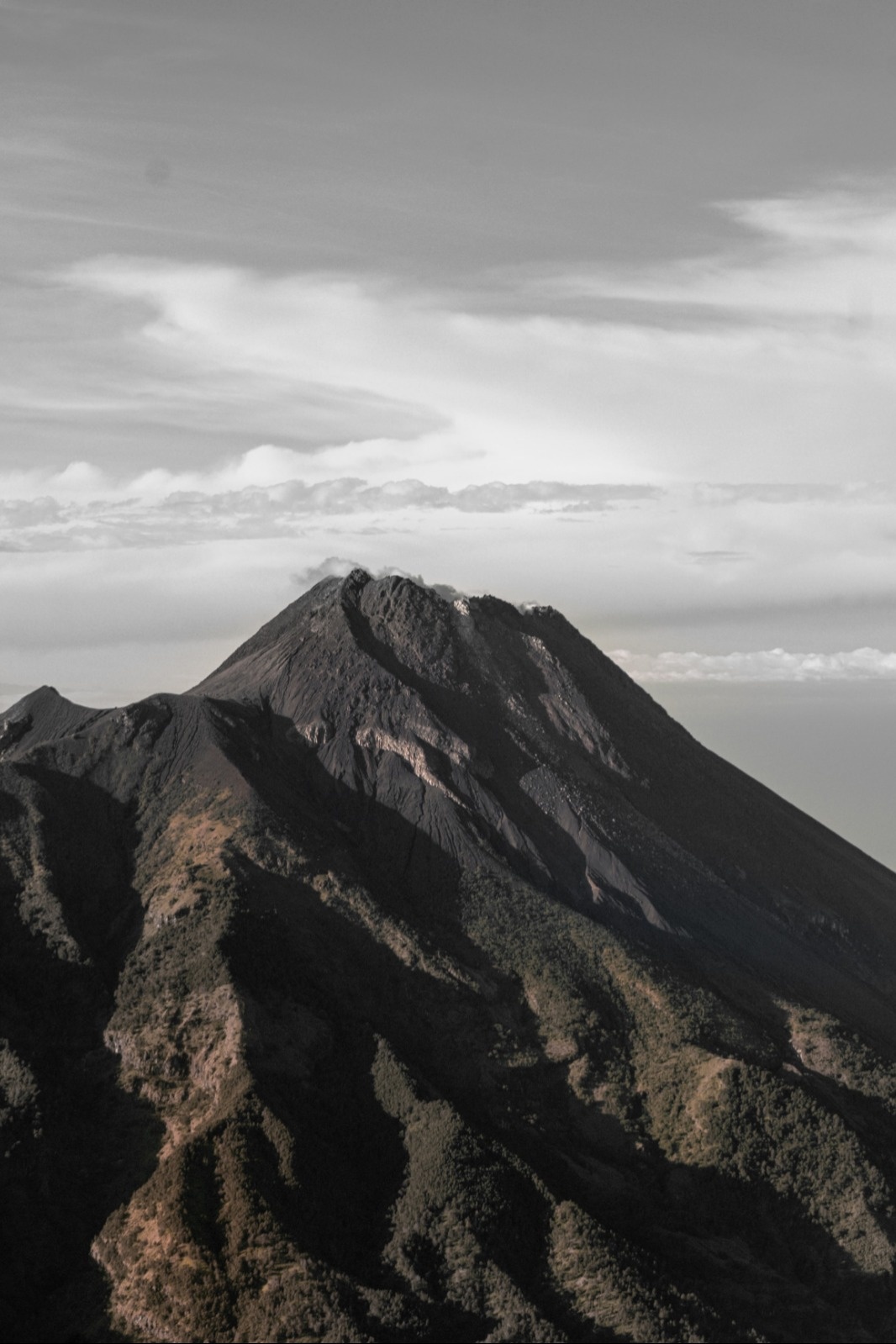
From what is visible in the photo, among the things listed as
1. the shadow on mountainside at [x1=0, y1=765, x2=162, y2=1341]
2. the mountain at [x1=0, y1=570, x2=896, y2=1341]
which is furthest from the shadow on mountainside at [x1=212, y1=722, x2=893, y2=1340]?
the shadow on mountainside at [x1=0, y1=765, x2=162, y2=1341]

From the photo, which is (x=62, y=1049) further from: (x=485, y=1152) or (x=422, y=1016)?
(x=485, y=1152)

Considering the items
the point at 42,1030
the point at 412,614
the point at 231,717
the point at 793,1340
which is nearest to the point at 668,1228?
the point at 793,1340

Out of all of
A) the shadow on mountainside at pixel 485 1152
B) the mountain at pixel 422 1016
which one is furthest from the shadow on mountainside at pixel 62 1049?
the shadow on mountainside at pixel 485 1152

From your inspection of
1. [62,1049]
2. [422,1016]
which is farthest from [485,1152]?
[62,1049]

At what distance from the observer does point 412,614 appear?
19212 cm

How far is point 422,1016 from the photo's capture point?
13700 centimetres

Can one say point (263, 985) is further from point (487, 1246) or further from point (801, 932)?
point (801, 932)

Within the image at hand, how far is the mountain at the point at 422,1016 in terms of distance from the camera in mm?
107125

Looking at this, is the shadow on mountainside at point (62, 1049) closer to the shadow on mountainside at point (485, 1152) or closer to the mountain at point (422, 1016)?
the mountain at point (422, 1016)

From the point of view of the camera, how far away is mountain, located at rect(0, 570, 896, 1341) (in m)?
107

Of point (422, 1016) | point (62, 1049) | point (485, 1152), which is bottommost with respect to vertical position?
point (485, 1152)

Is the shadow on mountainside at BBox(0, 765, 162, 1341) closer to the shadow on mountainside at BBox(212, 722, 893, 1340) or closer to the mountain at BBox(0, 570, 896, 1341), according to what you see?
the mountain at BBox(0, 570, 896, 1341)

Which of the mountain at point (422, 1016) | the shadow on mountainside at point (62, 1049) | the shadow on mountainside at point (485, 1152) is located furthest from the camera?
the shadow on mountainside at point (485, 1152)

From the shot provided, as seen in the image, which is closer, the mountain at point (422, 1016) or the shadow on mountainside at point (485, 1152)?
the mountain at point (422, 1016)
